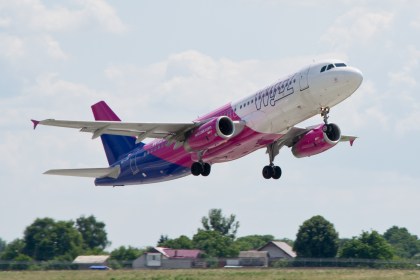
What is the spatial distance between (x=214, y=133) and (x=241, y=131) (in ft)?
5.55

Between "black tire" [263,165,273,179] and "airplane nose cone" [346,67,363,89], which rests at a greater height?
"airplane nose cone" [346,67,363,89]

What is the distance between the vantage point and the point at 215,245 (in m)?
101

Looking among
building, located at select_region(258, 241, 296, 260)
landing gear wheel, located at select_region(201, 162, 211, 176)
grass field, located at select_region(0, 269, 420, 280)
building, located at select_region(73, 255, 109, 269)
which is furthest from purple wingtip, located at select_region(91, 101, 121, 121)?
building, located at select_region(258, 241, 296, 260)

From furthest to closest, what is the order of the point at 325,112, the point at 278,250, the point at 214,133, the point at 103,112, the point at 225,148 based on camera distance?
the point at 278,250, the point at 103,112, the point at 225,148, the point at 214,133, the point at 325,112

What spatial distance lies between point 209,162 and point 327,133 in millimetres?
7514

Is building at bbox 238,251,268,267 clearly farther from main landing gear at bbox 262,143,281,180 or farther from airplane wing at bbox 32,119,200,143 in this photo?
airplane wing at bbox 32,119,200,143

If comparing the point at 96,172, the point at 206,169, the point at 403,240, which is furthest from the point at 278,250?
the point at 206,169

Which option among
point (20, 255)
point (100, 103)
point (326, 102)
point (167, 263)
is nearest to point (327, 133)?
point (326, 102)

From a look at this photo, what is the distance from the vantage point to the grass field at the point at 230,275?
209 feet

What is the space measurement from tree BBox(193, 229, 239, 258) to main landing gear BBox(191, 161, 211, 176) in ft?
120

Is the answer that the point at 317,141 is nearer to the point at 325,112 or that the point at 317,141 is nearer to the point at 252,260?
the point at 325,112

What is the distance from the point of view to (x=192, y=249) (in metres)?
104

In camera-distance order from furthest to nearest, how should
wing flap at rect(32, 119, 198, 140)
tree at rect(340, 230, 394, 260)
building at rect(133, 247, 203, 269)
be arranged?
1. tree at rect(340, 230, 394, 260)
2. building at rect(133, 247, 203, 269)
3. wing flap at rect(32, 119, 198, 140)

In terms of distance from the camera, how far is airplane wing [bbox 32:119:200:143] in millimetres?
54644
